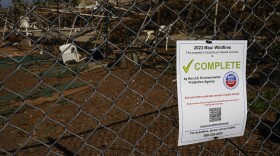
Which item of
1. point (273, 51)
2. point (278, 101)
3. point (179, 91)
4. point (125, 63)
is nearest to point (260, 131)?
point (278, 101)

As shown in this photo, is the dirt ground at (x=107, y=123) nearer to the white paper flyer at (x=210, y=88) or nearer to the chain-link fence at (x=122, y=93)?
the chain-link fence at (x=122, y=93)

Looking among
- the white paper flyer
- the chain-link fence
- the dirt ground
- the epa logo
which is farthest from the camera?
the dirt ground

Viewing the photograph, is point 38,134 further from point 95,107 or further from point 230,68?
point 230,68

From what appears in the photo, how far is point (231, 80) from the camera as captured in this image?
86.1 inches

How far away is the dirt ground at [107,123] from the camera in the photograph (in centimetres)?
318

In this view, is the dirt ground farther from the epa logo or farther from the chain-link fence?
the epa logo

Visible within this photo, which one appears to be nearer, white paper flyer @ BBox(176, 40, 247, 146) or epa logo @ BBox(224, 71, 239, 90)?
white paper flyer @ BBox(176, 40, 247, 146)

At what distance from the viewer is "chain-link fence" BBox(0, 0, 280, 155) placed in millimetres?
2400

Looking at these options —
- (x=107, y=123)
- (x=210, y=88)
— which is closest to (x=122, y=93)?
(x=210, y=88)

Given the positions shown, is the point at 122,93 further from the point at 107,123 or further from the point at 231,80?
the point at 107,123

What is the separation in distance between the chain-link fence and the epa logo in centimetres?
32

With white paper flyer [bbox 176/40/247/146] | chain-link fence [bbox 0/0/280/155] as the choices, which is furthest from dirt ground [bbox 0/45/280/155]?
white paper flyer [bbox 176/40/247/146]

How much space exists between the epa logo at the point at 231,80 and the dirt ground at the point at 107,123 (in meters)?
0.40

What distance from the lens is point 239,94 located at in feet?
7.32
